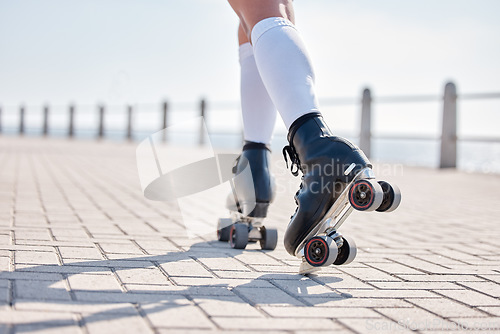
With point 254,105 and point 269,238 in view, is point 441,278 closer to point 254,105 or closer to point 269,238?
point 269,238

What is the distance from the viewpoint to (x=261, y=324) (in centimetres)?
137

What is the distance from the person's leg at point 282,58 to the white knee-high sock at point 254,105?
0.56m

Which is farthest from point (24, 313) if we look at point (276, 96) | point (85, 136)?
point (85, 136)

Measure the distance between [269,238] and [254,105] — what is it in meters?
0.61

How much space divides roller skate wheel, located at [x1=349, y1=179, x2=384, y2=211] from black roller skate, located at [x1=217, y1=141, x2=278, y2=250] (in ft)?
2.44

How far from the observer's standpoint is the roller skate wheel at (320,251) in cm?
174

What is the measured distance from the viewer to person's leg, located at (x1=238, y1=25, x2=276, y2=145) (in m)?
2.49

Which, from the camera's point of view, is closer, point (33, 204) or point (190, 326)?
point (190, 326)

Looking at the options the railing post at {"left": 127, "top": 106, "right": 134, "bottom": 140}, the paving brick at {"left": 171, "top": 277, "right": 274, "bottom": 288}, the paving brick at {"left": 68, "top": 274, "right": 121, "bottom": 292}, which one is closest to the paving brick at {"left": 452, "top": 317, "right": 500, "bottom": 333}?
the paving brick at {"left": 171, "top": 277, "right": 274, "bottom": 288}

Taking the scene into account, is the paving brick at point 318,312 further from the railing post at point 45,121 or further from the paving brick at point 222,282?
the railing post at point 45,121

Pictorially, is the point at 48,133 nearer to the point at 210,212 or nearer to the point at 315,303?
the point at 210,212

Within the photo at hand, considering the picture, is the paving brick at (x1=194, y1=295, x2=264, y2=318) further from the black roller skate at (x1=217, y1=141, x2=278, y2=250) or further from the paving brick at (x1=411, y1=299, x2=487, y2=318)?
the black roller skate at (x1=217, y1=141, x2=278, y2=250)

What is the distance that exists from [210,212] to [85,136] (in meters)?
19.0

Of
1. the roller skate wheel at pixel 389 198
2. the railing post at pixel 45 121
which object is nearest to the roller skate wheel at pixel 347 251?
the roller skate wheel at pixel 389 198
